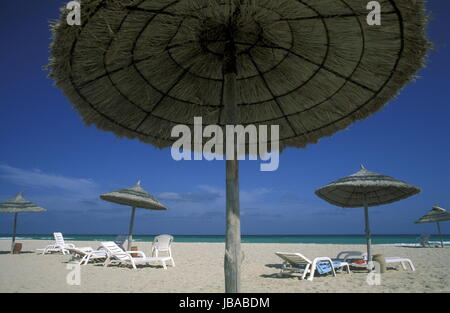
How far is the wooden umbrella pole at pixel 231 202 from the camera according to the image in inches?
78.7

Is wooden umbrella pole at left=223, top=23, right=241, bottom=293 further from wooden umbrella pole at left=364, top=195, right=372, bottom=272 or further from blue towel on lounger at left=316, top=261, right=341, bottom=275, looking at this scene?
wooden umbrella pole at left=364, top=195, right=372, bottom=272

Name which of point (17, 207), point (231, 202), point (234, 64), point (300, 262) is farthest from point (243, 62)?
point (17, 207)

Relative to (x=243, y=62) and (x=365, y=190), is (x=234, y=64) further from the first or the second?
(x=365, y=190)

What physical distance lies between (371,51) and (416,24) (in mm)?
320

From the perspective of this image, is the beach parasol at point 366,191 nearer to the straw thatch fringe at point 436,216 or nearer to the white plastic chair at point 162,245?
the white plastic chair at point 162,245

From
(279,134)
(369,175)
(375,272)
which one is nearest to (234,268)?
(279,134)

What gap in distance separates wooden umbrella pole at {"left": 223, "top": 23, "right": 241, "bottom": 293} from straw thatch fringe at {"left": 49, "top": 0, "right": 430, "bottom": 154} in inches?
8.7

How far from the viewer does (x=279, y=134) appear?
3.14m

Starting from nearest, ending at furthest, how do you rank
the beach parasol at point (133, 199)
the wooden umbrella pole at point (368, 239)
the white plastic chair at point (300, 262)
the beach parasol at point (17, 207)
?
the white plastic chair at point (300, 262) < the wooden umbrella pole at point (368, 239) < the beach parasol at point (133, 199) < the beach parasol at point (17, 207)

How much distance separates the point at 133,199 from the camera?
10.3 metres

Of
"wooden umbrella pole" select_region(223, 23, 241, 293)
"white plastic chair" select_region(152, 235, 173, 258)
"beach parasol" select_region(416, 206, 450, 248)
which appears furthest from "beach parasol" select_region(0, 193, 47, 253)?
"beach parasol" select_region(416, 206, 450, 248)

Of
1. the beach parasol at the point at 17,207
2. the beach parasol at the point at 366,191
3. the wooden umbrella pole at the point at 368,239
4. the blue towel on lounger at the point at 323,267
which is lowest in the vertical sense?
the blue towel on lounger at the point at 323,267

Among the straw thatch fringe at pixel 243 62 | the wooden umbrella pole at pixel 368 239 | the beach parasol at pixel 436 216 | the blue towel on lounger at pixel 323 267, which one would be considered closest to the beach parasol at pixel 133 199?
the blue towel on lounger at pixel 323 267

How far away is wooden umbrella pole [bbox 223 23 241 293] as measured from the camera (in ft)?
6.56
